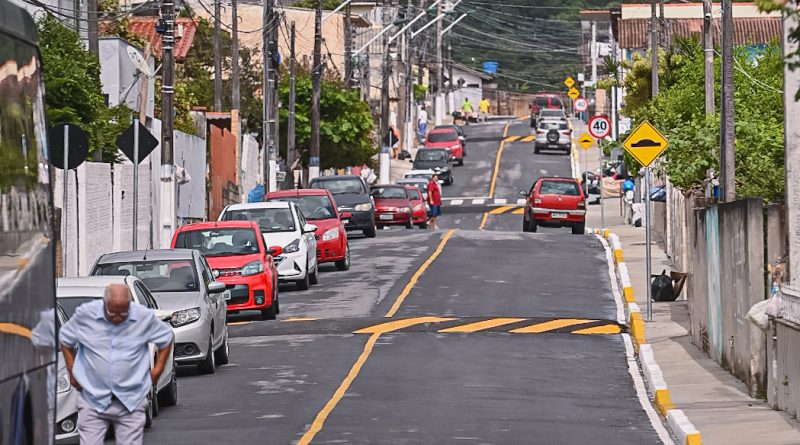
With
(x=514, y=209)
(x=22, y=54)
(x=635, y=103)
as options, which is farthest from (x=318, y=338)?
(x=514, y=209)

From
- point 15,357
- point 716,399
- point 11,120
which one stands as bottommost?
point 716,399

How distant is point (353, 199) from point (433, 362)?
24.6 m

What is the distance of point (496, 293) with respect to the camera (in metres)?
32.2

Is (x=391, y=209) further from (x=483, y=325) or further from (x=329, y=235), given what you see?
(x=483, y=325)

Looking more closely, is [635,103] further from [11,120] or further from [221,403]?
[11,120]

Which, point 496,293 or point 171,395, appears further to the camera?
point 496,293

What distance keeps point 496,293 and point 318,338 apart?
753 centimetres

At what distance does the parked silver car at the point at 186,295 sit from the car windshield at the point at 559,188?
30.2 metres

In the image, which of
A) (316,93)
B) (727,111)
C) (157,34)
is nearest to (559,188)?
(316,93)

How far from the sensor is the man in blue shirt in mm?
11305

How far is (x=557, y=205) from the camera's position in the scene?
51594 millimetres

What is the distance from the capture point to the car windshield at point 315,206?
37594 mm

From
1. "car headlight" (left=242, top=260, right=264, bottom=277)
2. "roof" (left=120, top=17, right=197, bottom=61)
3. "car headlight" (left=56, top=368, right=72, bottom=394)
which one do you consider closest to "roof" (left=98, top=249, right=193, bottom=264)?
"car headlight" (left=242, top=260, right=264, bottom=277)

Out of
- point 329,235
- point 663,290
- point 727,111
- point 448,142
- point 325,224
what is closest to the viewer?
point 727,111
